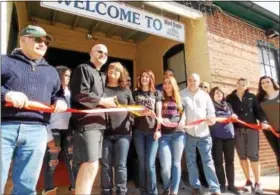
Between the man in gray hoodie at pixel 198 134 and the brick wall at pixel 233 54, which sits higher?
the brick wall at pixel 233 54

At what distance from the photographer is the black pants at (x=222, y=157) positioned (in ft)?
14.2

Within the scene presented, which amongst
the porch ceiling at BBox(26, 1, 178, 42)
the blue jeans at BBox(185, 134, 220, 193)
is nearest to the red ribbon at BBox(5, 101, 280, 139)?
the blue jeans at BBox(185, 134, 220, 193)

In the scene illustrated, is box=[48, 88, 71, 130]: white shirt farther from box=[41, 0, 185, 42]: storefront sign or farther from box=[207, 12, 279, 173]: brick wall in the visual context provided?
box=[207, 12, 279, 173]: brick wall

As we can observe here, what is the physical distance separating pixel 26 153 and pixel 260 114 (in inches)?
149

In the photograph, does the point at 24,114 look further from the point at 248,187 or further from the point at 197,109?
the point at 248,187

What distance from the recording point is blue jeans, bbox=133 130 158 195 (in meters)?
3.40

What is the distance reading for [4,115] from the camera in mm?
2078

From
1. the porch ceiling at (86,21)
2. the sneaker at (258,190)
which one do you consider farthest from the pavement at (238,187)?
the porch ceiling at (86,21)

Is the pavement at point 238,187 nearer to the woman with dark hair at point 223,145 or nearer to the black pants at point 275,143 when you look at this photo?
the woman with dark hair at point 223,145

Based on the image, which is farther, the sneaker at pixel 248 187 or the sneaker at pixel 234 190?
the sneaker at pixel 248 187

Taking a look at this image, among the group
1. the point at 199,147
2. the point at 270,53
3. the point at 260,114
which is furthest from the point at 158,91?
the point at 270,53

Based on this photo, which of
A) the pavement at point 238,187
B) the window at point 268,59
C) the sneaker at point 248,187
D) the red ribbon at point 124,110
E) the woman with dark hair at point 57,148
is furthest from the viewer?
the window at point 268,59

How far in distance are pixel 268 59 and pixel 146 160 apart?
18.6ft

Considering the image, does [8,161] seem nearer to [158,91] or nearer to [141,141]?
[141,141]
